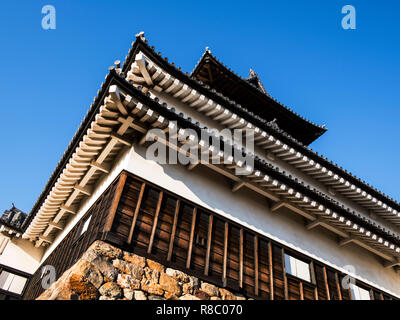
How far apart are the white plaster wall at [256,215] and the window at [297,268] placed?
348 mm

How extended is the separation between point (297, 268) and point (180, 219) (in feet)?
12.4

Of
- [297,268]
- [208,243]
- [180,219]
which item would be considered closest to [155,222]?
[180,219]

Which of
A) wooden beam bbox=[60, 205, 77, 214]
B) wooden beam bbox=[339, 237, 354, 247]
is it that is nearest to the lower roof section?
wooden beam bbox=[60, 205, 77, 214]

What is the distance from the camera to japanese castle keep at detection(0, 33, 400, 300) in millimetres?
7152

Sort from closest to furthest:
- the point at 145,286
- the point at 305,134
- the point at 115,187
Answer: the point at 145,286
the point at 115,187
the point at 305,134

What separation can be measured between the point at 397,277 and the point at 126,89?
11.3m

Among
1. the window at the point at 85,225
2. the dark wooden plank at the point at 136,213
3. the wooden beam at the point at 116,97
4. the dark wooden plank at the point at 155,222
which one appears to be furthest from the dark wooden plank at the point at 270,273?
the wooden beam at the point at 116,97

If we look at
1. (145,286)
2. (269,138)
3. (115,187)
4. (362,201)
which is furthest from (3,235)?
(362,201)

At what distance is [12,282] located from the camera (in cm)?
1237

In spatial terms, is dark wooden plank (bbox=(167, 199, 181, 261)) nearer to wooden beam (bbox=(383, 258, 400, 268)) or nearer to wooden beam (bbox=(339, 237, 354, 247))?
wooden beam (bbox=(339, 237, 354, 247))

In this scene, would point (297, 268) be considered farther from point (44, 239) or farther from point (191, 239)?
point (44, 239)

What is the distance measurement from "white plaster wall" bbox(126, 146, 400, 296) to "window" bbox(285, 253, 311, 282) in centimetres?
35
